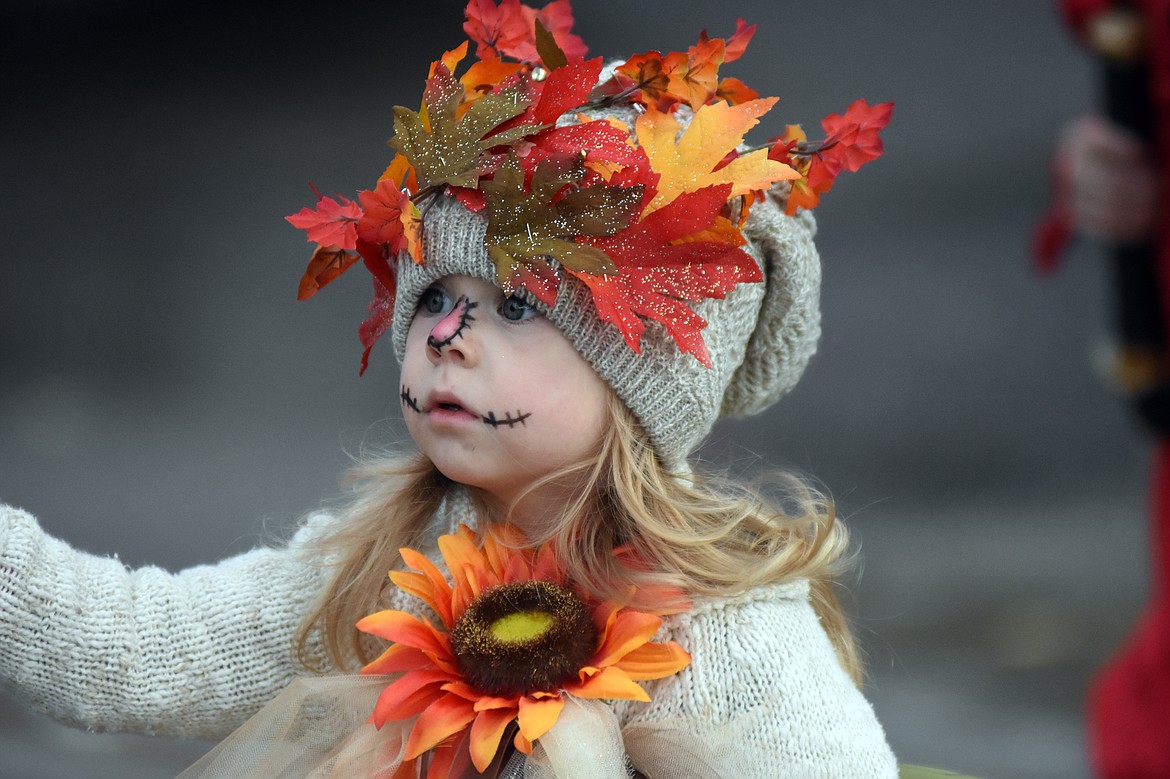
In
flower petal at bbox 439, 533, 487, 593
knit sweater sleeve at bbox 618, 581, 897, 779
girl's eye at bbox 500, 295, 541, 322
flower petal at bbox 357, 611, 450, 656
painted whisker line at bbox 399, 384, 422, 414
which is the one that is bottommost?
knit sweater sleeve at bbox 618, 581, 897, 779

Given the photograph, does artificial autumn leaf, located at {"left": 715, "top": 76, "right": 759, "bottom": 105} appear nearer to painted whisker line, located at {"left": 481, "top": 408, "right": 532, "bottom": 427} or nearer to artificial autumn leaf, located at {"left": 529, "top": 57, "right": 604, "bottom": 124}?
artificial autumn leaf, located at {"left": 529, "top": 57, "right": 604, "bottom": 124}

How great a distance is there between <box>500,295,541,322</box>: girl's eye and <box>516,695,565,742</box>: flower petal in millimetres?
313

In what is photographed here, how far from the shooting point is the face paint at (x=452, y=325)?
3.42 feet

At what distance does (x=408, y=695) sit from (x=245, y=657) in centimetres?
25

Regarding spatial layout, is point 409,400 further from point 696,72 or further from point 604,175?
point 696,72

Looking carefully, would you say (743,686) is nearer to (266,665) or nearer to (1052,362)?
(266,665)

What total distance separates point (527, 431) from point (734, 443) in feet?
1.07

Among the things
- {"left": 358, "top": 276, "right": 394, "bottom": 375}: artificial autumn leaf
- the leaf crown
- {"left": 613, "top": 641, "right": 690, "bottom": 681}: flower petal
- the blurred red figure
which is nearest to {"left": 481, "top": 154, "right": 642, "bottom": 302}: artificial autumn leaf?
the leaf crown

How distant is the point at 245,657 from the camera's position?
119cm

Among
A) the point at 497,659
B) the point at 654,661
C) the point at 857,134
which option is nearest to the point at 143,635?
the point at 497,659

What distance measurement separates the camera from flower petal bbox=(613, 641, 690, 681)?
3.35ft

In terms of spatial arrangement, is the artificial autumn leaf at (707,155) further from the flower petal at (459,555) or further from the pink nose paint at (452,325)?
the flower petal at (459,555)

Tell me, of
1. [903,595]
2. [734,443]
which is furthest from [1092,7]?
[903,595]

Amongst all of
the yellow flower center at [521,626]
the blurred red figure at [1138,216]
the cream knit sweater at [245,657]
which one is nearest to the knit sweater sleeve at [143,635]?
the cream knit sweater at [245,657]
